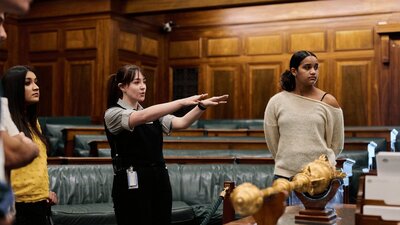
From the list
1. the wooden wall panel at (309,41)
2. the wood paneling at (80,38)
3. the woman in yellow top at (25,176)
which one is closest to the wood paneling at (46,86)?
the wood paneling at (80,38)

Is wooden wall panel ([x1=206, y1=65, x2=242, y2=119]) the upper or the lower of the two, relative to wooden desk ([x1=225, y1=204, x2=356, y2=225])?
upper

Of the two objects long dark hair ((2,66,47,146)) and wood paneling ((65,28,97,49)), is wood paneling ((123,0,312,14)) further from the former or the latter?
long dark hair ((2,66,47,146))

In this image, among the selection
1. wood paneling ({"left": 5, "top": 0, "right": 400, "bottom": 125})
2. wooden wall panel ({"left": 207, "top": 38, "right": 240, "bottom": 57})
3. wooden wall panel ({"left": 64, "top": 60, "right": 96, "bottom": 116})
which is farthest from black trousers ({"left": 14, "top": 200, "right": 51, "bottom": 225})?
wooden wall panel ({"left": 207, "top": 38, "right": 240, "bottom": 57})

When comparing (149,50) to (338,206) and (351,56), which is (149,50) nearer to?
(351,56)

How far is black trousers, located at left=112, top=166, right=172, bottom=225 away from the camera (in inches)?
89.7

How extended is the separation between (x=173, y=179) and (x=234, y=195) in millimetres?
3105

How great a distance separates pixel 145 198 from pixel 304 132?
0.73m

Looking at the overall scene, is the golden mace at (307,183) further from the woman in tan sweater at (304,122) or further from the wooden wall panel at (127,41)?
the wooden wall panel at (127,41)

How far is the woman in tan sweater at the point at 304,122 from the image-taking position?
245cm

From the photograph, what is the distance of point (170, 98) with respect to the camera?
29.8 feet

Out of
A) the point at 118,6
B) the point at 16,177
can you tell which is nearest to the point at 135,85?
the point at 16,177

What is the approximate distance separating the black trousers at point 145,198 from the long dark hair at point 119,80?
Result: 0.32m

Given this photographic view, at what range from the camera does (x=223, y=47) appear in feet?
29.2

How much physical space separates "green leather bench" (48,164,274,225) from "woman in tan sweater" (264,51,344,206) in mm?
1516
